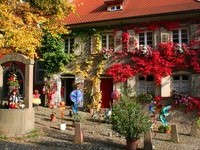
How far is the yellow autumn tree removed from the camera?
Result: 1611 cm

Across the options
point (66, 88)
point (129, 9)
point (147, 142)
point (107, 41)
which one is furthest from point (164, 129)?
point (66, 88)

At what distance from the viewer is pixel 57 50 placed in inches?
982

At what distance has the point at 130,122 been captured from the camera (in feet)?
40.6

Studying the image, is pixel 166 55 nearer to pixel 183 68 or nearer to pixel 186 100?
pixel 183 68

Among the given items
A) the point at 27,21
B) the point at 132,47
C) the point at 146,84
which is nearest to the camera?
the point at 27,21

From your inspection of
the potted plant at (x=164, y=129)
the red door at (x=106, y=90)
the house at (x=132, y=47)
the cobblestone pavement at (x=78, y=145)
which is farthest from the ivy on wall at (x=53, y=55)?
the potted plant at (x=164, y=129)

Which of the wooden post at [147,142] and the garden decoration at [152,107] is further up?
the garden decoration at [152,107]

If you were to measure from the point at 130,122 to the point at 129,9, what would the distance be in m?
13.1

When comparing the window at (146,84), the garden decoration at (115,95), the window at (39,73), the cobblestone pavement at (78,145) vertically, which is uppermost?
the window at (39,73)

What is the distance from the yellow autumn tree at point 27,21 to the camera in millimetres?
16109

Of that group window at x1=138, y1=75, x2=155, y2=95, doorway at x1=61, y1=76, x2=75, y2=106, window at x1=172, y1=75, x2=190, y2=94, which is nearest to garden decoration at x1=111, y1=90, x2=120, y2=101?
window at x1=138, y1=75, x2=155, y2=95

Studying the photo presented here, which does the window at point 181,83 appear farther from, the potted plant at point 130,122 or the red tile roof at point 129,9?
the potted plant at point 130,122

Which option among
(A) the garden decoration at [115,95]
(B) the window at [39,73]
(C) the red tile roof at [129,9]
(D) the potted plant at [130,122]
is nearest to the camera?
(D) the potted plant at [130,122]

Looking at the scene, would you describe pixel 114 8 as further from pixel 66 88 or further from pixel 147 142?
pixel 147 142
